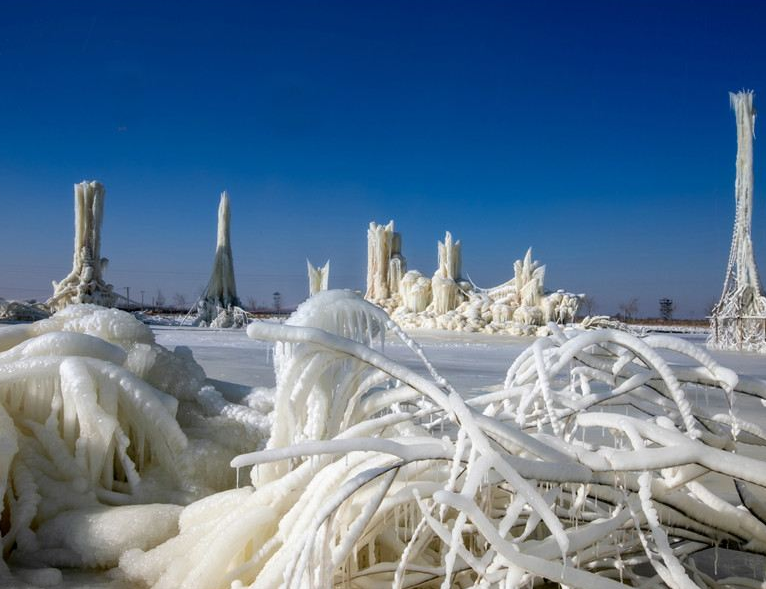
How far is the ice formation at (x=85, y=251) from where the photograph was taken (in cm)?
1521

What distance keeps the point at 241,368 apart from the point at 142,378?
414 cm

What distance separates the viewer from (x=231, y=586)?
57.2 inches

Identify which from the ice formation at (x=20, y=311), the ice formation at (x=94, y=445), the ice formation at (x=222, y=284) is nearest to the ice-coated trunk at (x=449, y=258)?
the ice formation at (x=222, y=284)

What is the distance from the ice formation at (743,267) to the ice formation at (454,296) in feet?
12.9

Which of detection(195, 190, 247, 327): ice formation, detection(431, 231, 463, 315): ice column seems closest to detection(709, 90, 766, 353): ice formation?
detection(431, 231, 463, 315): ice column

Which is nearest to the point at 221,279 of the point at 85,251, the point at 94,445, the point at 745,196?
the point at 85,251

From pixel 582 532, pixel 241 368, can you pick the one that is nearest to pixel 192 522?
pixel 582 532

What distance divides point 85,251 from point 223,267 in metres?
4.90

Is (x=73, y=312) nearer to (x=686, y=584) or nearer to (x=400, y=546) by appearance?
(x=400, y=546)

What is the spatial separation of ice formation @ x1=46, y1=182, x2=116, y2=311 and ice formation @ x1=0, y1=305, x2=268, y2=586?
554 inches

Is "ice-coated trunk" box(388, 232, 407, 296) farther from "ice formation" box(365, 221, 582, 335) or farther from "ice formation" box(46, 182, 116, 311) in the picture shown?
"ice formation" box(46, 182, 116, 311)

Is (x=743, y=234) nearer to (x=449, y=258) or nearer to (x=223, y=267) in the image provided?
(x=449, y=258)

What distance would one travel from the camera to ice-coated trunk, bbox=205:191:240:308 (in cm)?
1959

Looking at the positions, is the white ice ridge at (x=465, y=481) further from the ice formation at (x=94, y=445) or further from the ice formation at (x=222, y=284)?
the ice formation at (x=222, y=284)
